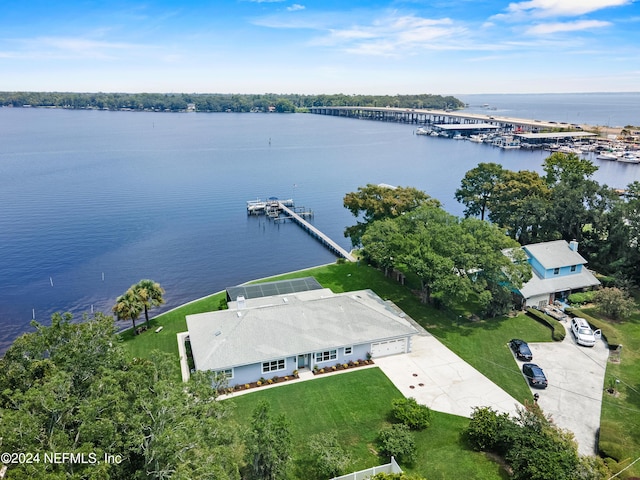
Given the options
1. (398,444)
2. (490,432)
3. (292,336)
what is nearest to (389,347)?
(292,336)

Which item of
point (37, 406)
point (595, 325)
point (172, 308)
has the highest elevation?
point (37, 406)

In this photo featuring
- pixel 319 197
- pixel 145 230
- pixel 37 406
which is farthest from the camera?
pixel 319 197

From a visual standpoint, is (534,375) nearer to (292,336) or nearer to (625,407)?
(625,407)

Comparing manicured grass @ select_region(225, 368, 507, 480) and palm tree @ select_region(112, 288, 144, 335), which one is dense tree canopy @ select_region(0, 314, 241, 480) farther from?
palm tree @ select_region(112, 288, 144, 335)

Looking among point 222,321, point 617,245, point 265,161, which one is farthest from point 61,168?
point 617,245

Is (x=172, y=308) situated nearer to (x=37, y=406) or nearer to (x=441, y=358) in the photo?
(x=441, y=358)

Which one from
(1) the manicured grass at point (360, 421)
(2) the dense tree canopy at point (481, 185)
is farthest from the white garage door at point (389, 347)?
(2) the dense tree canopy at point (481, 185)
